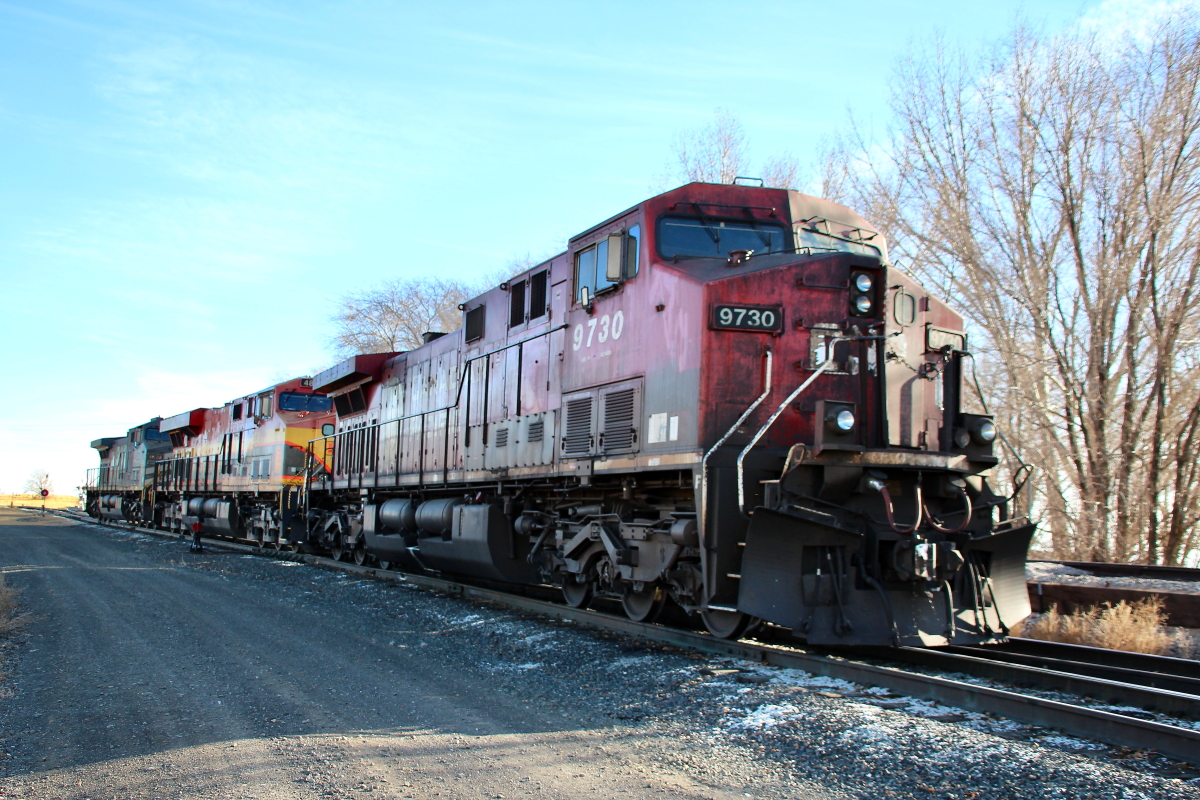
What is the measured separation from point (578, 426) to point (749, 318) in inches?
93.6

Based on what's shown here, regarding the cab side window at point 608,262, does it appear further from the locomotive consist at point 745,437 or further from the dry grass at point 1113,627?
the dry grass at point 1113,627

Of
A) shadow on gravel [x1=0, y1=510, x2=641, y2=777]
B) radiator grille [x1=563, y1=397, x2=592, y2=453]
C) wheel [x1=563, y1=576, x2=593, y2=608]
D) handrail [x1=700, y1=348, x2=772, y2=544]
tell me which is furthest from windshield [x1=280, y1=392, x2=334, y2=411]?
handrail [x1=700, y1=348, x2=772, y2=544]

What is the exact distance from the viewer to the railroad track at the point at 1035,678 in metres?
4.32

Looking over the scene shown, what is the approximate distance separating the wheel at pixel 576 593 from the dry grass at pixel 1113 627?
4.17 metres

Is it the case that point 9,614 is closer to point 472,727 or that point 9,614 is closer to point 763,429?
point 472,727

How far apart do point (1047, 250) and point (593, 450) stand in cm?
1276

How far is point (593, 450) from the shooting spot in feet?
26.0

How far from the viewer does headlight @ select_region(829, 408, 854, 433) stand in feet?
20.0

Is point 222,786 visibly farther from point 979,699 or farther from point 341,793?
point 979,699

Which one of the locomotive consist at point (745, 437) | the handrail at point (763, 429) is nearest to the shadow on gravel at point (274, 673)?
the locomotive consist at point (745, 437)

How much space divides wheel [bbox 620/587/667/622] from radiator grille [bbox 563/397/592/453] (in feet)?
4.56

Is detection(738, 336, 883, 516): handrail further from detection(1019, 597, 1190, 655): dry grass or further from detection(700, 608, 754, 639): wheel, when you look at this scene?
detection(1019, 597, 1190, 655): dry grass

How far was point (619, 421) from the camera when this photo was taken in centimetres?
762

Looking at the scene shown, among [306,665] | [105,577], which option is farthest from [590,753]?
[105,577]
